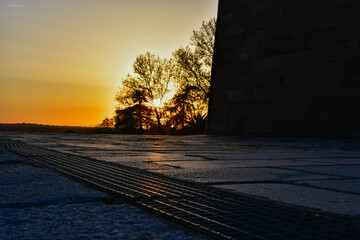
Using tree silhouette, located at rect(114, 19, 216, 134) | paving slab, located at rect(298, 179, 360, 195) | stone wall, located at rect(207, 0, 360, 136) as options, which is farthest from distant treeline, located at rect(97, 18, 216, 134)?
paving slab, located at rect(298, 179, 360, 195)

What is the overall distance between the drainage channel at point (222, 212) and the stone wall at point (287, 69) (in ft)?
30.9

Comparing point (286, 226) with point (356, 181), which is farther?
point (356, 181)

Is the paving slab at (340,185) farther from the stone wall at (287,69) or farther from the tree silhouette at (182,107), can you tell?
the tree silhouette at (182,107)

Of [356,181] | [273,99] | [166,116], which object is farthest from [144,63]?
[356,181]

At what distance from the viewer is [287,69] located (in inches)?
490

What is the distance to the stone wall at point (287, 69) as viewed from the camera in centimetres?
1084

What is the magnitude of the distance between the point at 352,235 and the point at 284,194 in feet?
2.74

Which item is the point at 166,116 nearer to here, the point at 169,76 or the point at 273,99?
the point at 169,76

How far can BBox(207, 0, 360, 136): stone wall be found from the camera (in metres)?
10.8

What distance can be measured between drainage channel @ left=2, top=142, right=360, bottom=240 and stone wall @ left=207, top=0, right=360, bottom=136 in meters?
9.42

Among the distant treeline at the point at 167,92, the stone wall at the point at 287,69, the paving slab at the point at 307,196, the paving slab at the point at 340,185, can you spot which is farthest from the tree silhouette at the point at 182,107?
the paving slab at the point at 307,196

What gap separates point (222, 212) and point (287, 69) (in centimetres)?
1136

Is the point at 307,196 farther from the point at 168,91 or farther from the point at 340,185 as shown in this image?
the point at 168,91

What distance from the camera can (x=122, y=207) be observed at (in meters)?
1.73
